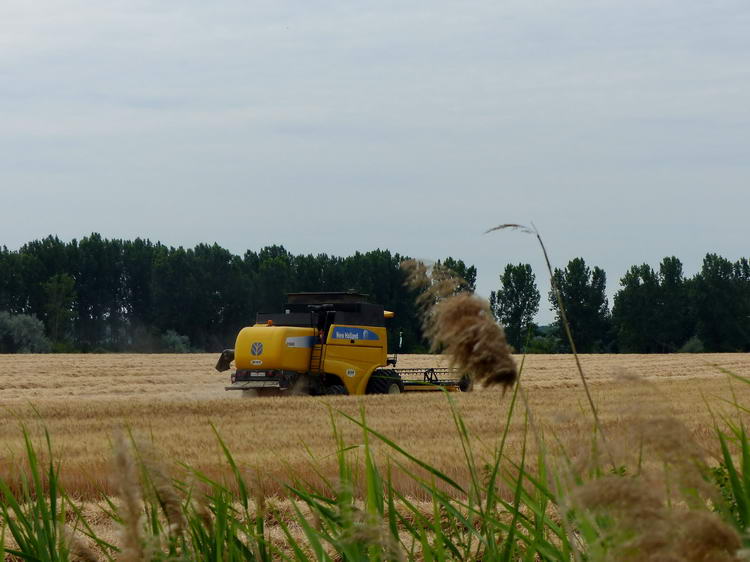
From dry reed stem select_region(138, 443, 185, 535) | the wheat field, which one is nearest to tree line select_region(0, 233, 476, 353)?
the wheat field

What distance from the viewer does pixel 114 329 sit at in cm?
6688

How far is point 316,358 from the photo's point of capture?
768 inches

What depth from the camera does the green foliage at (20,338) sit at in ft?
175

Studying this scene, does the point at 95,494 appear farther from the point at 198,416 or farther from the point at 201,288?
the point at 201,288

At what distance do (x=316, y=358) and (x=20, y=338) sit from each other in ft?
125

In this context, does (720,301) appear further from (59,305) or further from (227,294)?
(59,305)

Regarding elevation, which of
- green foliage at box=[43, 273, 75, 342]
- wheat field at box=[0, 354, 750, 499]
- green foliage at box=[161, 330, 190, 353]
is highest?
green foliage at box=[43, 273, 75, 342]

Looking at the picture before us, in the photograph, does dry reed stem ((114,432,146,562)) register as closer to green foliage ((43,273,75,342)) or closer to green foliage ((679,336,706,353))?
green foliage ((43,273,75,342))

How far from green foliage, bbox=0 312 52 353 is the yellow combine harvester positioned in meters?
36.0

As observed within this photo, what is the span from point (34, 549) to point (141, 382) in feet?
82.7

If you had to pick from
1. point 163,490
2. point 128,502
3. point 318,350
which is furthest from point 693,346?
point 128,502

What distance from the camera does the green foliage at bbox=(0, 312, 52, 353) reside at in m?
53.3

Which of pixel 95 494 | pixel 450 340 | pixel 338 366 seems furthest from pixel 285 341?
pixel 450 340

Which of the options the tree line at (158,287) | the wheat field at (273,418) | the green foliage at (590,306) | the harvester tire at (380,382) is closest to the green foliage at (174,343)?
the tree line at (158,287)
